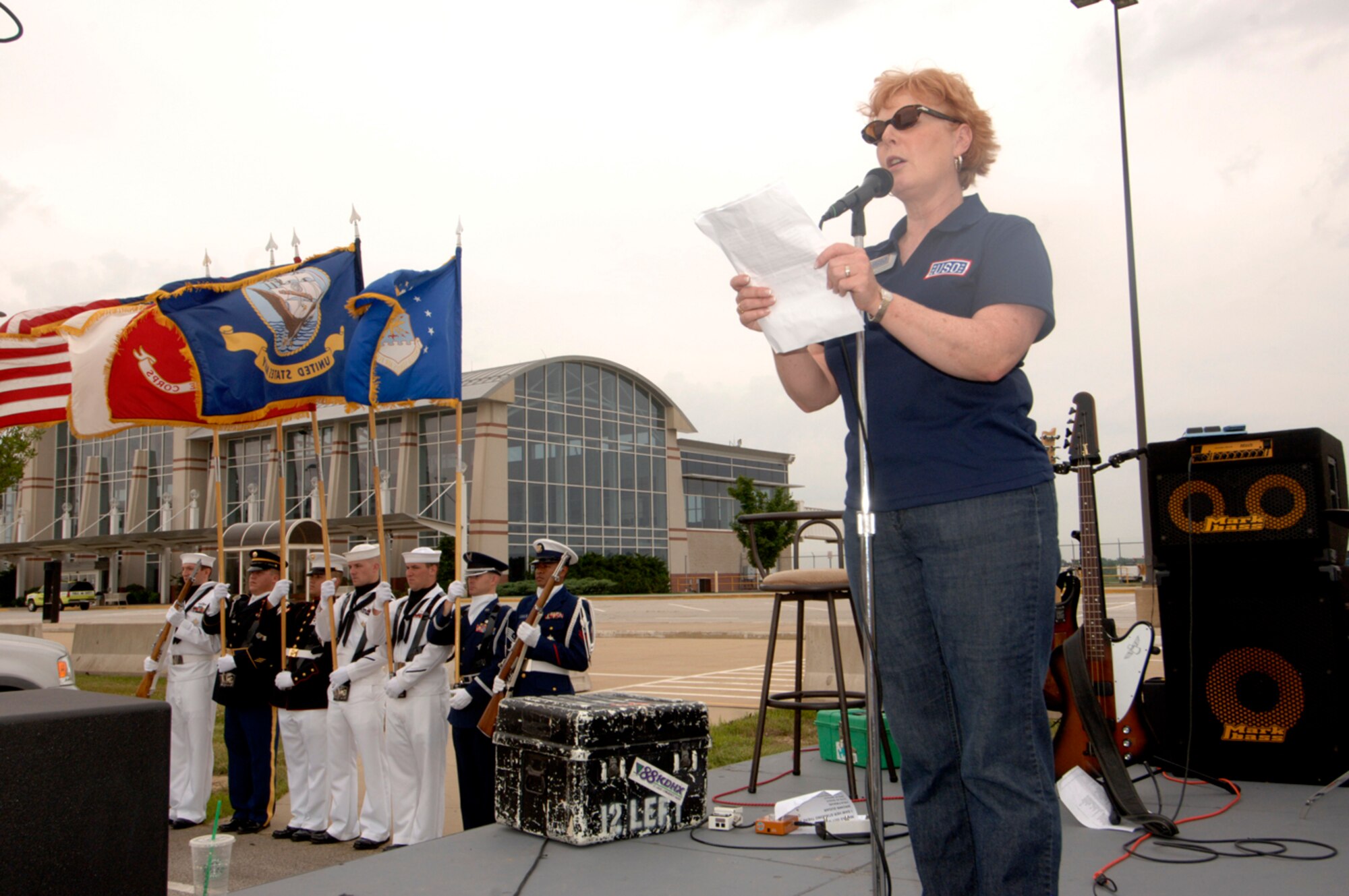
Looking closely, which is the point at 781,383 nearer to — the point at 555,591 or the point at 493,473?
the point at 555,591

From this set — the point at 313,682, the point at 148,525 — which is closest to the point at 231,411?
the point at 313,682

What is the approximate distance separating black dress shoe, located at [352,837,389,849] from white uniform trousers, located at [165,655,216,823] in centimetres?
189

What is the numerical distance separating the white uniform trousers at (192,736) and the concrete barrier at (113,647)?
1068 cm

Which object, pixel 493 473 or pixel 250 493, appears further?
pixel 250 493

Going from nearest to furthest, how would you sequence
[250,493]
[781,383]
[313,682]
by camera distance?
[781,383] < [313,682] < [250,493]

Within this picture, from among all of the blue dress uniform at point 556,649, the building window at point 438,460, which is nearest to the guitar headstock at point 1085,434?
the blue dress uniform at point 556,649

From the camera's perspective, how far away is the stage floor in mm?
3609

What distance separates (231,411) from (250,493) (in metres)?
45.3

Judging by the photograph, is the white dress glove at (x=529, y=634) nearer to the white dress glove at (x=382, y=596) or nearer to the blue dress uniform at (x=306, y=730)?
the white dress glove at (x=382, y=596)

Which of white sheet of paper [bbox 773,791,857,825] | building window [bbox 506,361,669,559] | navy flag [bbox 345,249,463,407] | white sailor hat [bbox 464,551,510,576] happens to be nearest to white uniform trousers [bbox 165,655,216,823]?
white sailor hat [bbox 464,551,510,576]

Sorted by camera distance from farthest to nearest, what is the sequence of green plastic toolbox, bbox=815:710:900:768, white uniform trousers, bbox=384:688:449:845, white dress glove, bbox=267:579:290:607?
1. white dress glove, bbox=267:579:290:607
2. white uniform trousers, bbox=384:688:449:845
3. green plastic toolbox, bbox=815:710:900:768

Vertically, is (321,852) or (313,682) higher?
(313,682)

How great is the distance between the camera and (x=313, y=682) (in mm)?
8273

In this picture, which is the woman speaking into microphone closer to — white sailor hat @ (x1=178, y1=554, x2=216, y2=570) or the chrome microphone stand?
the chrome microphone stand
